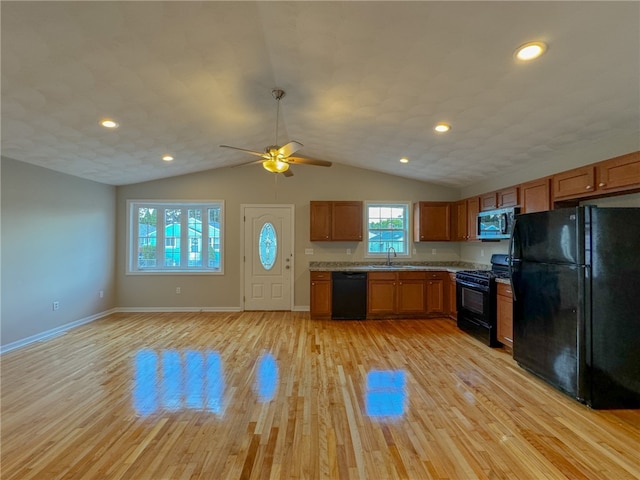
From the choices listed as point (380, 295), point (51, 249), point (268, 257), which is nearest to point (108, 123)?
point (51, 249)

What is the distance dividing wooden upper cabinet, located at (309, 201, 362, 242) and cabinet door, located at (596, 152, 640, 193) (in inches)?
134

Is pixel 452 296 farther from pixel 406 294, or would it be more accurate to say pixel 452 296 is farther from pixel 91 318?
pixel 91 318

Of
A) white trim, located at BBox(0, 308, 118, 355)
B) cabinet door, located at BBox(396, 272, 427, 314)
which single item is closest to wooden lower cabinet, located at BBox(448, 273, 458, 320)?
cabinet door, located at BBox(396, 272, 427, 314)

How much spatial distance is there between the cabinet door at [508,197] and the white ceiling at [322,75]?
400 mm

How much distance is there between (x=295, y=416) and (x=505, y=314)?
2.91m

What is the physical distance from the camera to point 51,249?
173 inches

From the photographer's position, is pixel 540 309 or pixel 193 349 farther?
pixel 193 349

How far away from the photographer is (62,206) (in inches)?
181

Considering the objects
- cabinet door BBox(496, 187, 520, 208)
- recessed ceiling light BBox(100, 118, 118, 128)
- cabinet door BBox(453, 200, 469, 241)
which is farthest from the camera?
cabinet door BBox(453, 200, 469, 241)

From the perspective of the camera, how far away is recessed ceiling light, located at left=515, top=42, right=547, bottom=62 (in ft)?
6.63

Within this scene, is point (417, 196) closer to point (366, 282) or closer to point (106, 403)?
point (366, 282)

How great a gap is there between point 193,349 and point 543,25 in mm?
4522

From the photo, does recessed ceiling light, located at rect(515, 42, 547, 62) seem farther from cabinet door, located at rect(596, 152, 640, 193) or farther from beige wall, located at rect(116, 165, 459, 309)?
beige wall, located at rect(116, 165, 459, 309)

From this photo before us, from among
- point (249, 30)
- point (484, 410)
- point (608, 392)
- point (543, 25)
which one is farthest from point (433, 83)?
point (608, 392)
